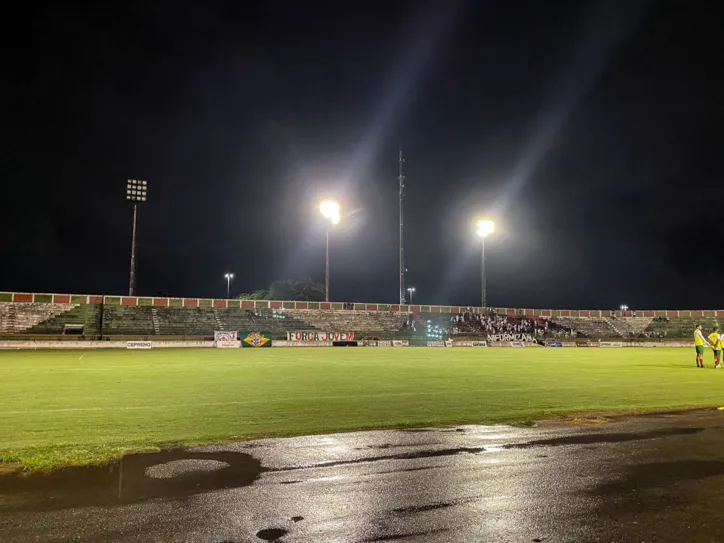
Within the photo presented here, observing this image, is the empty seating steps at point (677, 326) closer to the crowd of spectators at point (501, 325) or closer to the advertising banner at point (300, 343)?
the crowd of spectators at point (501, 325)

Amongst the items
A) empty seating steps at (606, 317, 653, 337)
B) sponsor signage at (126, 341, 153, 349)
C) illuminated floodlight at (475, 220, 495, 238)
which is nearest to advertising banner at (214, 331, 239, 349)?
sponsor signage at (126, 341, 153, 349)

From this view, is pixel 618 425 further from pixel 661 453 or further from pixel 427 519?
pixel 427 519

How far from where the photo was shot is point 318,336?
1945 inches

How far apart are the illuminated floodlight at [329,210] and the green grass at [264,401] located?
94.1 feet

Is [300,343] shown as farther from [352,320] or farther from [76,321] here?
[76,321]

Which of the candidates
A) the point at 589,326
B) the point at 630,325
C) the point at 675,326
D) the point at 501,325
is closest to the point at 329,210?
the point at 501,325

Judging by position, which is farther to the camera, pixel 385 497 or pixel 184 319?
pixel 184 319

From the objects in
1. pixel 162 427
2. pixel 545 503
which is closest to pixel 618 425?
pixel 545 503

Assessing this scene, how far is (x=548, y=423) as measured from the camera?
9.36 meters

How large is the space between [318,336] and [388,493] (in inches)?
1755

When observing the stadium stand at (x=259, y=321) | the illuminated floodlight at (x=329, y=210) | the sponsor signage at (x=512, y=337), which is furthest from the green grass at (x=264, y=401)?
the sponsor signage at (x=512, y=337)

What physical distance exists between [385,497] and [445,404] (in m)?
6.67

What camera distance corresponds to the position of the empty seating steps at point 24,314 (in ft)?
141

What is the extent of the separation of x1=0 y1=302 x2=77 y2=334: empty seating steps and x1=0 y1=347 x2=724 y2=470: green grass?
28.2 metres
